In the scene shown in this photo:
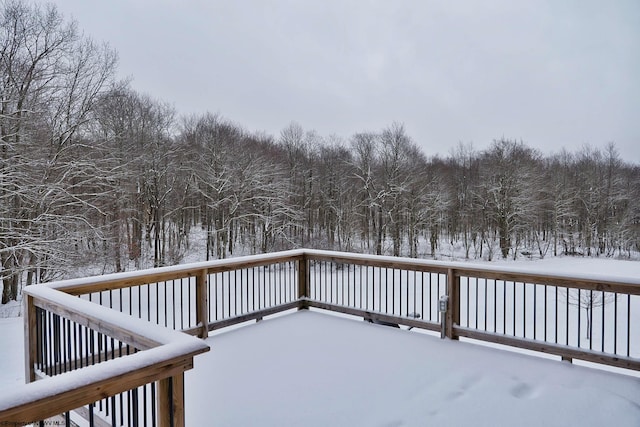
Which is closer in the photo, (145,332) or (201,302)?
(145,332)

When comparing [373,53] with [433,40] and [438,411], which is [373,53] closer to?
[433,40]

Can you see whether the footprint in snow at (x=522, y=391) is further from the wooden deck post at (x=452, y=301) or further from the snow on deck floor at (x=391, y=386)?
the wooden deck post at (x=452, y=301)

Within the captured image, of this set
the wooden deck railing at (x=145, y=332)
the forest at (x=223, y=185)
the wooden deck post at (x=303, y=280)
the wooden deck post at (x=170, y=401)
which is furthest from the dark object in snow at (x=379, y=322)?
the forest at (x=223, y=185)

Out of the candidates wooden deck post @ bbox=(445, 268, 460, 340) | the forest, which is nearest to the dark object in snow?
wooden deck post @ bbox=(445, 268, 460, 340)

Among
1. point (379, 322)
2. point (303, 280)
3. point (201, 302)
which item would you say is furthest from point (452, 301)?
point (201, 302)

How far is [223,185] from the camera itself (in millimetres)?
20922

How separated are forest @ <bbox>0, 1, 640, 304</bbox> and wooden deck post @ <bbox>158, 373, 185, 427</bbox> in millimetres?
10700

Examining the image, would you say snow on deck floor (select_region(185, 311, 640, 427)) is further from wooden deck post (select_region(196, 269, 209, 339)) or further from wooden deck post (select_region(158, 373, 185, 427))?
wooden deck post (select_region(158, 373, 185, 427))

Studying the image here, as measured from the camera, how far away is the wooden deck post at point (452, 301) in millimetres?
4281

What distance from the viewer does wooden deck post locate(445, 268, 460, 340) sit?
14.0 ft

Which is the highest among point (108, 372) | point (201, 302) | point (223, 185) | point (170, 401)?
point (223, 185)

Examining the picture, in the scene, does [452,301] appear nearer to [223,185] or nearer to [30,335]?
[30,335]

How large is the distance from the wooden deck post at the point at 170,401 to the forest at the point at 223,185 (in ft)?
35.1

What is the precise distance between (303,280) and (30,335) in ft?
10.5
